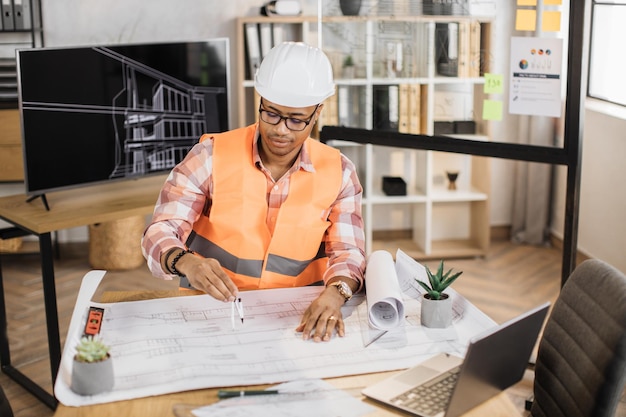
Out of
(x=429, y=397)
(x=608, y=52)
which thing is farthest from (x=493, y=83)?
(x=429, y=397)

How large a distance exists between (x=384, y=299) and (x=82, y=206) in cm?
222

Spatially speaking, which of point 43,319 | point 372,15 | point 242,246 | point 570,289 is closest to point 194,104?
point 372,15

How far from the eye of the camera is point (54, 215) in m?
3.64

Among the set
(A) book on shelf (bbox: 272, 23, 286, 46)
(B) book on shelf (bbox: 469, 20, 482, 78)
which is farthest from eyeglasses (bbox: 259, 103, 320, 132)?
(A) book on shelf (bbox: 272, 23, 286, 46)

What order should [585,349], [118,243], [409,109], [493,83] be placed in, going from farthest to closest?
[118,243] < [409,109] < [493,83] < [585,349]

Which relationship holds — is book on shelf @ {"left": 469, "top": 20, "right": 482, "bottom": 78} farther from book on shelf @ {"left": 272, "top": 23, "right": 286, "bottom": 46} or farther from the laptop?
the laptop

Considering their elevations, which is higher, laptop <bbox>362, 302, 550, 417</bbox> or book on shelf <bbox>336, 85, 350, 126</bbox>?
book on shelf <bbox>336, 85, 350, 126</bbox>

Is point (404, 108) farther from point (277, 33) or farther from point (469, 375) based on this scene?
point (469, 375)

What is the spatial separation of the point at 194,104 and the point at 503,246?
229cm

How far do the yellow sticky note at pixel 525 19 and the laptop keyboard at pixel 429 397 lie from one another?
2.01 meters

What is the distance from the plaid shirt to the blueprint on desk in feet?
0.72

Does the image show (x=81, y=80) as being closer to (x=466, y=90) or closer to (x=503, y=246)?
(x=466, y=90)

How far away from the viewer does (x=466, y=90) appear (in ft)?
12.6

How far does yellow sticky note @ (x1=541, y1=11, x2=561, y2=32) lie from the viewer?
3.30m
